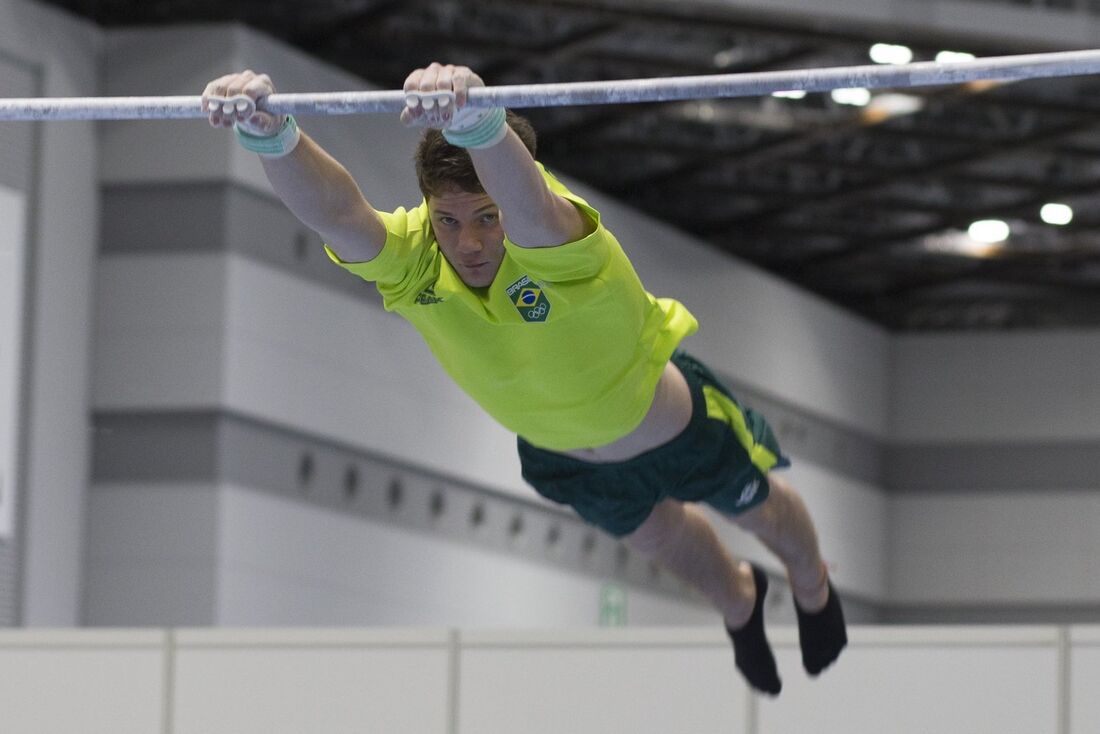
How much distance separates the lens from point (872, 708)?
665cm

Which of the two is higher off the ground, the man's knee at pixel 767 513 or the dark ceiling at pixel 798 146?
the dark ceiling at pixel 798 146

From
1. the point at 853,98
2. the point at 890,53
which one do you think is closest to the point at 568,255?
the point at 890,53

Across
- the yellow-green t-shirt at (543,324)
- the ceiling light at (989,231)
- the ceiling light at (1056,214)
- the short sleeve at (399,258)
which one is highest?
the ceiling light at (989,231)

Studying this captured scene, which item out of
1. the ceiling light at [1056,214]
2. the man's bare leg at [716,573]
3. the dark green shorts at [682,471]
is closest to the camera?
the dark green shorts at [682,471]

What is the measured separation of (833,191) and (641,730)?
34.1ft

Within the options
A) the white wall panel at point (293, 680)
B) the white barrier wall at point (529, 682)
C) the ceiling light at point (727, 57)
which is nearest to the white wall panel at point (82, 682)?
the white barrier wall at point (529, 682)

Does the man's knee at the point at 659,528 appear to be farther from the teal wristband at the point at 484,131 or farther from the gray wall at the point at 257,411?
the gray wall at the point at 257,411

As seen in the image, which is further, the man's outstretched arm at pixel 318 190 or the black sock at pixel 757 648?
the black sock at pixel 757 648

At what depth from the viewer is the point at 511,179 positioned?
4023 millimetres

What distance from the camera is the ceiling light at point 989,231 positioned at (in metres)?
17.8

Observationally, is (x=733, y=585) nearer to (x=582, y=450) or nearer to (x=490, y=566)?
(x=582, y=450)

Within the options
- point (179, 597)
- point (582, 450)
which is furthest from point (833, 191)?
point (582, 450)

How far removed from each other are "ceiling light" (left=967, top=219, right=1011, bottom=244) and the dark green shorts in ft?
41.5

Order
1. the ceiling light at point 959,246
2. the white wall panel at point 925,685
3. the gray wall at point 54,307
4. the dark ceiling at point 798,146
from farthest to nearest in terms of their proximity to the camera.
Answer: the ceiling light at point 959,246
the dark ceiling at point 798,146
the gray wall at point 54,307
the white wall panel at point 925,685
